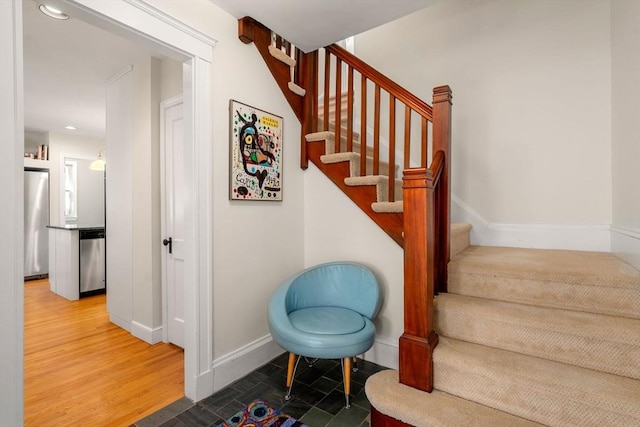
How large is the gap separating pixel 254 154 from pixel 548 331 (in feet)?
6.69

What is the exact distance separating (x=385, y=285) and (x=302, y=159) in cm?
127

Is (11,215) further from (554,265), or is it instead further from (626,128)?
(626,128)

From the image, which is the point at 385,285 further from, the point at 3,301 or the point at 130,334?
the point at 130,334

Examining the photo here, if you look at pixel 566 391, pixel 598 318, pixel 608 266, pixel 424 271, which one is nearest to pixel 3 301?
pixel 424 271

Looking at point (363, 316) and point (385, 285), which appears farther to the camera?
point (385, 285)

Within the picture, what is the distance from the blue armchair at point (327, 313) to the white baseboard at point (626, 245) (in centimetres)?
148

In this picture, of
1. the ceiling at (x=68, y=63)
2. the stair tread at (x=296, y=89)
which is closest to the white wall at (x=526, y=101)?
the stair tread at (x=296, y=89)

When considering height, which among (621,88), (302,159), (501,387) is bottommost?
(501,387)

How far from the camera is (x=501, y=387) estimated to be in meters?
1.34

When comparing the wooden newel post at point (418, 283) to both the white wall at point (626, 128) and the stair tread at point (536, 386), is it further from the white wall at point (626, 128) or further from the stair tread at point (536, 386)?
the white wall at point (626, 128)

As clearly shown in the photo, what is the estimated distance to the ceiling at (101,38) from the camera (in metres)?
1.96

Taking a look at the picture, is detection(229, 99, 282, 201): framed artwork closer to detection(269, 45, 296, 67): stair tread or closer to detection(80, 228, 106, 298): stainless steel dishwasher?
detection(269, 45, 296, 67): stair tread

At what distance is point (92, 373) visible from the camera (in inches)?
86.1

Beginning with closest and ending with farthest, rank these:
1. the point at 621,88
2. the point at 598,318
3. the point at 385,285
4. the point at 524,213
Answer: the point at 598,318
the point at 621,88
the point at 385,285
the point at 524,213
